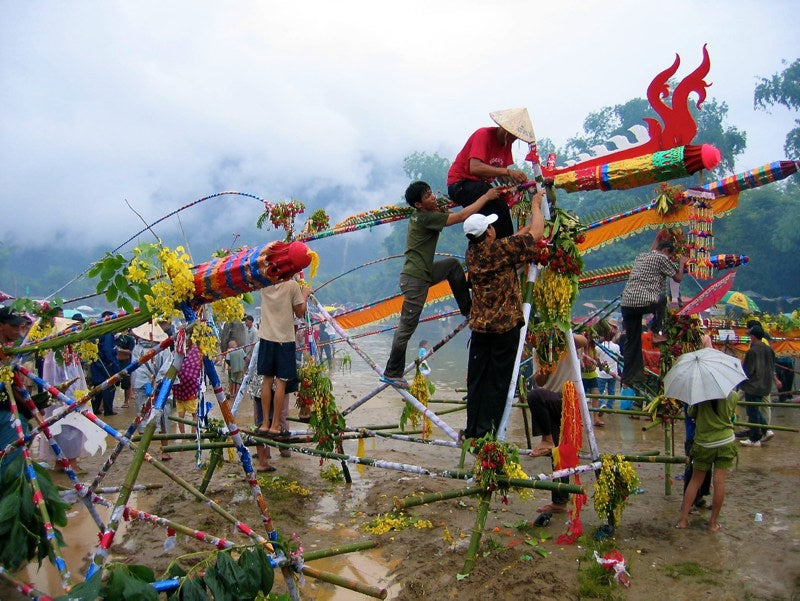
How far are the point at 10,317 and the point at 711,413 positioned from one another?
5.71 m

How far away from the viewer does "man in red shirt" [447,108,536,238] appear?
16.4ft

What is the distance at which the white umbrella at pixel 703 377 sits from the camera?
5172mm

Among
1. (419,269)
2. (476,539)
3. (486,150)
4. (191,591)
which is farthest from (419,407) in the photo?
(191,591)

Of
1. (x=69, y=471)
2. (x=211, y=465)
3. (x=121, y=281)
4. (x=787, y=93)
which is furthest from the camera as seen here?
(x=787, y=93)

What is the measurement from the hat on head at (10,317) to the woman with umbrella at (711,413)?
17.8ft

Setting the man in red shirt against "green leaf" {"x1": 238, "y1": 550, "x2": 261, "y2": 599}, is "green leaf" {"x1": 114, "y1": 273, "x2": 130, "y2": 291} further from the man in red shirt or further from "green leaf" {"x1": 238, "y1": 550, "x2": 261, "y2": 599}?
the man in red shirt

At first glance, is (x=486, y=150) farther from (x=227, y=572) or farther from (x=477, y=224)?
(x=227, y=572)

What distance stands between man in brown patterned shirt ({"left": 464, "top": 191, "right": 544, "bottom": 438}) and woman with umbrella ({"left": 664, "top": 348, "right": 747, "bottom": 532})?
5.29 feet

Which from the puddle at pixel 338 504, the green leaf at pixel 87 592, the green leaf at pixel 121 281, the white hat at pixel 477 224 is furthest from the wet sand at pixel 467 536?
the white hat at pixel 477 224

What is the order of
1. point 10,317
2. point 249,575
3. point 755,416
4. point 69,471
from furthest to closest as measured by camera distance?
point 755,416 < point 10,317 < point 69,471 < point 249,575

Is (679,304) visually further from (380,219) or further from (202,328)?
(202,328)

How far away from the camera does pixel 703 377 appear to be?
17.3 feet

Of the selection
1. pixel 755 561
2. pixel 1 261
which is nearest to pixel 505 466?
pixel 755 561

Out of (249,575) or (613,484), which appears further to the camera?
(613,484)
